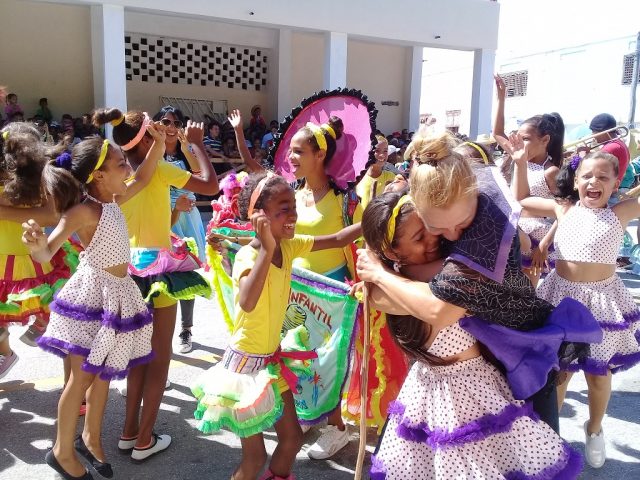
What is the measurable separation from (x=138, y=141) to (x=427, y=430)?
7.52 feet

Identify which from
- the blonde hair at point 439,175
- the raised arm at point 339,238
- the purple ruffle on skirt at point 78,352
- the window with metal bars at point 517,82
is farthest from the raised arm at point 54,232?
the window with metal bars at point 517,82

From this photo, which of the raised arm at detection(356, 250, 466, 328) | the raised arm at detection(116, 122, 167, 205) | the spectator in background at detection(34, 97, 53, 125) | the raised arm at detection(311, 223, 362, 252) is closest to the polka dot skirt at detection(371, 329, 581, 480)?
the raised arm at detection(356, 250, 466, 328)

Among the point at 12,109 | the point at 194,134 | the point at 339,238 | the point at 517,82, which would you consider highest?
the point at 517,82

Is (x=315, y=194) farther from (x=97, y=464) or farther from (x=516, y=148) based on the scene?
(x=97, y=464)

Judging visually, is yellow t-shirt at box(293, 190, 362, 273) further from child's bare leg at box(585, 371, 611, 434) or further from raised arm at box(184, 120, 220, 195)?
child's bare leg at box(585, 371, 611, 434)

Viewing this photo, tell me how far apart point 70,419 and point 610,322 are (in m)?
2.77

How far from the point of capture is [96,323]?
2.93m

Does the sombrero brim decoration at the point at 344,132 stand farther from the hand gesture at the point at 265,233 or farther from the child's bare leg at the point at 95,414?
the child's bare leg at the point at 95,414

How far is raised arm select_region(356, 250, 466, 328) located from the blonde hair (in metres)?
0.26

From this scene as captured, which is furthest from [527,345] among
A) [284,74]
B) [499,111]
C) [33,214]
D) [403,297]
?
[284,74]

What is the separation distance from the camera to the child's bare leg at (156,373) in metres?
3.26

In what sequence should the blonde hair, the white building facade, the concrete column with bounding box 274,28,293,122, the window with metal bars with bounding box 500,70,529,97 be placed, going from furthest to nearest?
1. the window with metal bars with bounding box 500,70,529,97
2. the concrete column with bounding box 274,28,293,122
3. the white building facade
4. the blonde hair

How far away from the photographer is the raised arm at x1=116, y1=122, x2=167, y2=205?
328 centimetres

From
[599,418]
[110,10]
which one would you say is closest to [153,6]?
[110,10]
